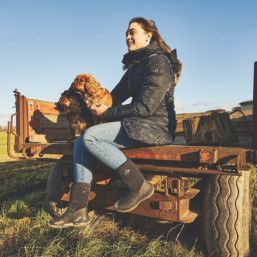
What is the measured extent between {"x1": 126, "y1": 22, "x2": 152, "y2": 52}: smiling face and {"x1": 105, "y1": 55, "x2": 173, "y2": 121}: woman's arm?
400 mm

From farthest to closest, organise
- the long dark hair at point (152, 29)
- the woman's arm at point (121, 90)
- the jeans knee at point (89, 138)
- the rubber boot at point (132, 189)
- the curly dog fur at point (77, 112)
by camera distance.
→ 1. the woman's arm at point (121, 90)
2. the curly dog fur at point (77, 112)
3. the long dark hair at point (152, 29)
4. the jeans knee at point (89, 138)
5. the rubber boot at point (132, 189)

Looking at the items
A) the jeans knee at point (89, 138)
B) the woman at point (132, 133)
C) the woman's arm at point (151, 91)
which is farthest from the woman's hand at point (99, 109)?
the jeans knee at point (89, 138)

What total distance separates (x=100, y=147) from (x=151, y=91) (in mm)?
692

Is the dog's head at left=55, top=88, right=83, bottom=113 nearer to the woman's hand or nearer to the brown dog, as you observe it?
the brown dog

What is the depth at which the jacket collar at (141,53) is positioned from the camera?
3379mm

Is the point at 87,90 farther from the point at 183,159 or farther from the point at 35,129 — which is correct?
the point at 183,159

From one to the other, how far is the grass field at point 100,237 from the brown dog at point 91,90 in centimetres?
129

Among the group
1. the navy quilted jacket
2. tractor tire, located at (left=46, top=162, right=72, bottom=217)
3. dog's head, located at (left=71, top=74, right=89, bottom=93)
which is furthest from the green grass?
dog's head, located at (left=71, top=74, right=89, bottom=93)

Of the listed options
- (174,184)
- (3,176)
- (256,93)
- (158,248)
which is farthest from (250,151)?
(3,176)

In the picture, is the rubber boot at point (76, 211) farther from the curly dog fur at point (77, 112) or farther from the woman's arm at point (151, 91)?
the curly dog fur at point (77, 112)

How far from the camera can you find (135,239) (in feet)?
12.5

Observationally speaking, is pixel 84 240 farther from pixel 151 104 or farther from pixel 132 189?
pixel 151 104

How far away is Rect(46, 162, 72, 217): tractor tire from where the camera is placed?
413 centimetres

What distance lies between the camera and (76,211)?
122 inches
